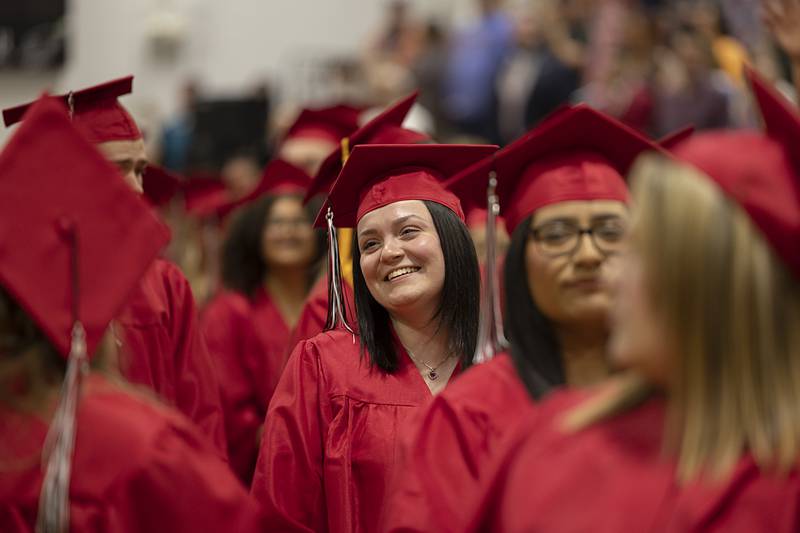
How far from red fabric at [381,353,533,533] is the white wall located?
10.6 meters

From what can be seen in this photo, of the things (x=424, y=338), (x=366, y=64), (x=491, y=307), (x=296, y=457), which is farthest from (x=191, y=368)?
(x=366, y=64)

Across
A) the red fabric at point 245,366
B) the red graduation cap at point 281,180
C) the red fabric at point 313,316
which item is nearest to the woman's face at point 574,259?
the red fabric at point 313,316

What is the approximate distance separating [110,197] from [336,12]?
12.9 m

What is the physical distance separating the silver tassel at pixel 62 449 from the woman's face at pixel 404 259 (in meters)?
1.33

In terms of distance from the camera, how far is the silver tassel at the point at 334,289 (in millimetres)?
3742

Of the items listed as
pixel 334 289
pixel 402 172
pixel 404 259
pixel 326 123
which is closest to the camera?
pixel 404 259

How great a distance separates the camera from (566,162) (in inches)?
115

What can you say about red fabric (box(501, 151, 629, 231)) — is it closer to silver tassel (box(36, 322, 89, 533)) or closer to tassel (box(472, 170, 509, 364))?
tassel (box(472, 170, 509, 364))

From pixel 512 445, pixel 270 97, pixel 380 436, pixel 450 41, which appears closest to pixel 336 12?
pixel 270 97

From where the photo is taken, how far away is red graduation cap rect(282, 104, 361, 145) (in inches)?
245

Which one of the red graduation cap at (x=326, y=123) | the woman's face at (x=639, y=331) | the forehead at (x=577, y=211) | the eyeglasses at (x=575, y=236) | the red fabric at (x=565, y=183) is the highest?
the red graduation cap at (x=326, y=123)

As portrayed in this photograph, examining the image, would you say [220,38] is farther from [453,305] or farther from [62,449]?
[62,449]

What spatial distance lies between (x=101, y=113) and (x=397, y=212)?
1.08 m

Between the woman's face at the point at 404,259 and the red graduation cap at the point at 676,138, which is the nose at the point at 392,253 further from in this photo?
the red graduation cap at the point at 676,138
